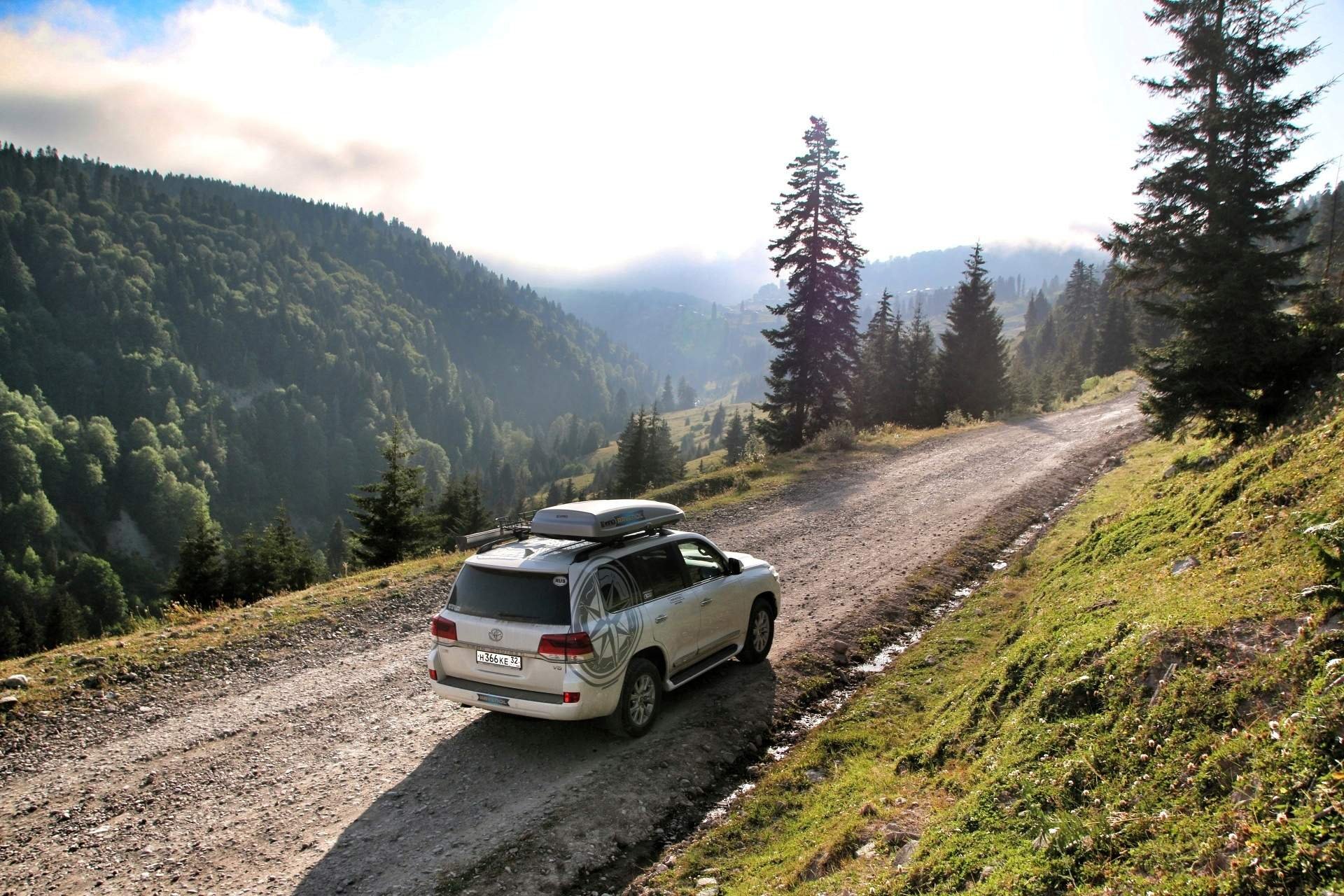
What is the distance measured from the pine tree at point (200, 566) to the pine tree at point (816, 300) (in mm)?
24417

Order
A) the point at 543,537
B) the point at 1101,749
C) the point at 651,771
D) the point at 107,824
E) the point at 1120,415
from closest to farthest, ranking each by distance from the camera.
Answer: the point at 1101,749 → the point at 107,824 → the point at 651,771 → the point at 543,537 → the point at 1120,415

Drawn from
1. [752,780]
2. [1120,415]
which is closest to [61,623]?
[752,780]

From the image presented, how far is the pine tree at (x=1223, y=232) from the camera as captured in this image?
461 inches

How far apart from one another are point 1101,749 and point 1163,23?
20.9 m

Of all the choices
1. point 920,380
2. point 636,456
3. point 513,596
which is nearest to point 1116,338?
point 920,380

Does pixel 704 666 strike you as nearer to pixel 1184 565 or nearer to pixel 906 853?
pixel 906 853

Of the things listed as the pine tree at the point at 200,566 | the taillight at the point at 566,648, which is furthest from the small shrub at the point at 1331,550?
the pine tree at the point at 200,566

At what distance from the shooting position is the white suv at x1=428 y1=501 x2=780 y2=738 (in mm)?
6863

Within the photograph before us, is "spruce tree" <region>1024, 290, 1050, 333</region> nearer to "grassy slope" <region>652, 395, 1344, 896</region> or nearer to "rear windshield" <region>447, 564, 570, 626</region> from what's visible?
"grassy slope" <region>652, 395, 1344, 896</region>

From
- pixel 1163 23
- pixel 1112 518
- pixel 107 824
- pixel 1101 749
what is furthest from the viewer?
pixel 1163 23

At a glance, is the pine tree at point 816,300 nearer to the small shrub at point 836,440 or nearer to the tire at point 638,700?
the small shrub at point 836,440

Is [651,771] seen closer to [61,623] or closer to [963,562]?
[963,562]

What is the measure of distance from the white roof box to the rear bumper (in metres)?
1.61

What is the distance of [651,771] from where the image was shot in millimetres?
6828
